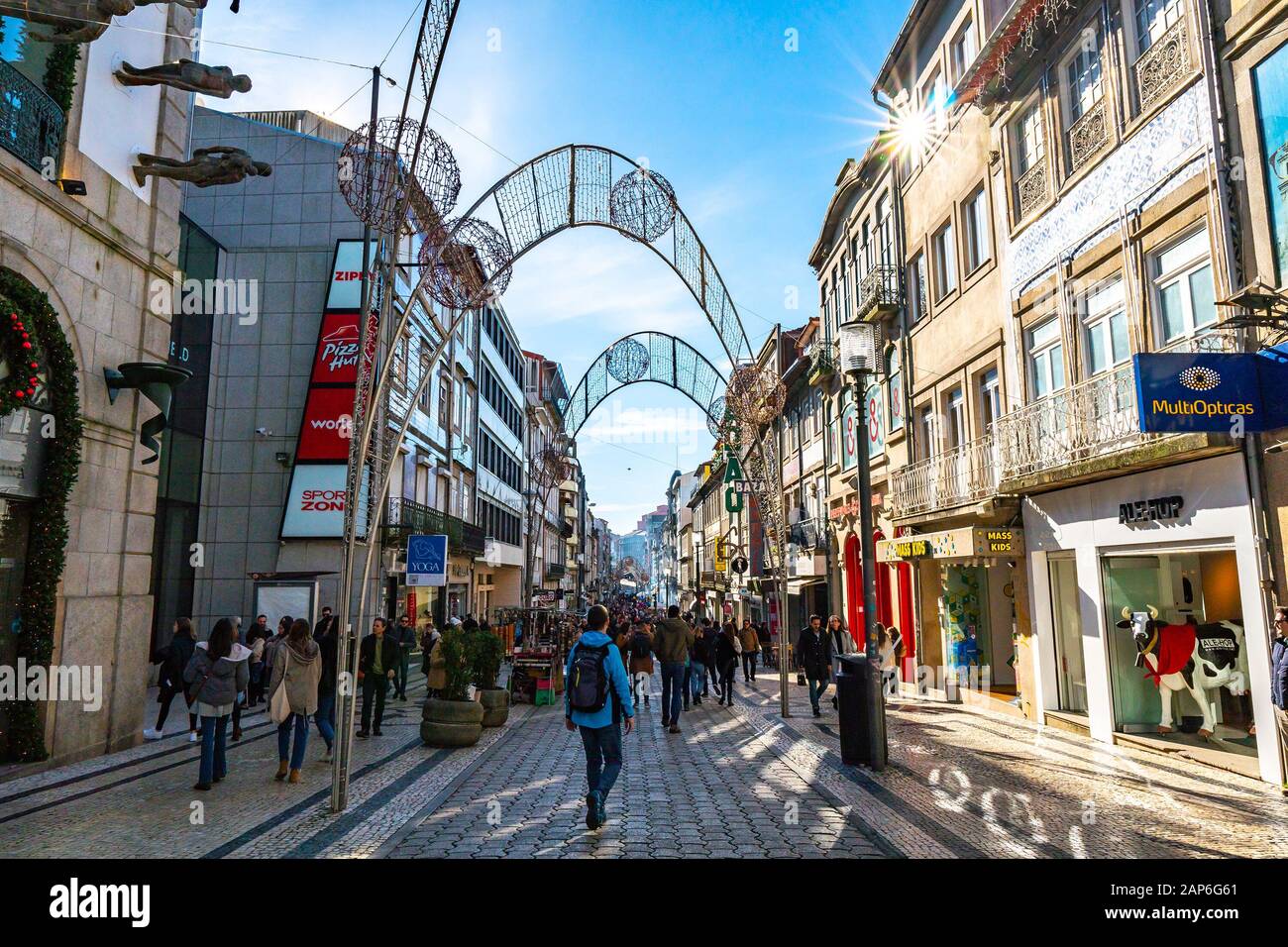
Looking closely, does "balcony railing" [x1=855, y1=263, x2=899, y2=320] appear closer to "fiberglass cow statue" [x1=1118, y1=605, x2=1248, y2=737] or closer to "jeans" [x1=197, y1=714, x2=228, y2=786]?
"fiberglass cow statue" [x1=1118, y1=605, x2=1248, y2=737]

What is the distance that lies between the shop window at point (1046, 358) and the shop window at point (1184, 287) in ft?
6.34

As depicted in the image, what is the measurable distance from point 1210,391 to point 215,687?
408 inches

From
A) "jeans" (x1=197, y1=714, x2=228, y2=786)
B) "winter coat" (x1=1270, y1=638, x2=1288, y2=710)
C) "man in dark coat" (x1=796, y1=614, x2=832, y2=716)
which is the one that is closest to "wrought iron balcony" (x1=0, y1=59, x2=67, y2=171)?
"jeans" (x1=197, y1=714, x2=228, y2=786)

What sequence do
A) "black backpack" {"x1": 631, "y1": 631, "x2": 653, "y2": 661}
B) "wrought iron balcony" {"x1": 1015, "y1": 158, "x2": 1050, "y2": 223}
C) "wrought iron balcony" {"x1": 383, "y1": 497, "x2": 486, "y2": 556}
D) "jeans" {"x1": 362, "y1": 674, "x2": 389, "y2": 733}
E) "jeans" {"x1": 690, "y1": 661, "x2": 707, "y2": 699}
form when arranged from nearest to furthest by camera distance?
"jeans" {"x1": 362, "y1": 674, "x2": 389, "y2": 733} < "wrought iron balcony" {"x1": 1015, "y1": 158, "x2": 1050, "y2": 223} < "black backpack" {"x1": 631, "y1": 631, "x2": 653, "y2": 661} < "jeans" {"x1": 690, "y1": 661, "x2": 707, "y2": 699} < "wrought iron balcony" {"x1": 383, "y1": 497, "x2": 486, "y2": 556}

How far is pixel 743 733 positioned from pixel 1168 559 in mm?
6384

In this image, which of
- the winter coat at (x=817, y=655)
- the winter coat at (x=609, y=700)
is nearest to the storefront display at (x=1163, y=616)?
the winter coat at (x=817, y=655)

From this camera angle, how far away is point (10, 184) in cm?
864

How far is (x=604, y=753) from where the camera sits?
6895 millimetres

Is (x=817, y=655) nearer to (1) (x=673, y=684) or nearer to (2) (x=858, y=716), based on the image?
(1) (x=673, y=684)

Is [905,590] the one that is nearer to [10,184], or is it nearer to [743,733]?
[743,733]

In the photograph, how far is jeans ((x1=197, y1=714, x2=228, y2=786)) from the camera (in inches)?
322

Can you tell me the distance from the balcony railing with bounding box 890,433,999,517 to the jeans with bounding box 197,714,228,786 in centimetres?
1144

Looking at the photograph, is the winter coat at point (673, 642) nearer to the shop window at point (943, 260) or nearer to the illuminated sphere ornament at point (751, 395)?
the illuminated sphere ornament at point (751, 395)
